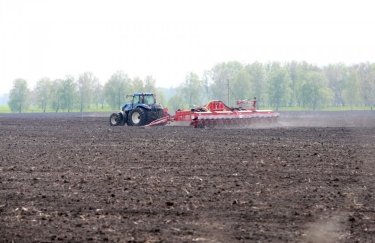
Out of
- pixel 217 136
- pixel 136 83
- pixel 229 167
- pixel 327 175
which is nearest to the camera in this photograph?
pixel 327 175

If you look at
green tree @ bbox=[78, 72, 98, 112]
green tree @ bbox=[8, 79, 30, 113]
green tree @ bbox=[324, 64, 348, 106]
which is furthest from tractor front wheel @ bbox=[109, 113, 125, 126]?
green tree @ bbox=[324, 64, 348, 106]

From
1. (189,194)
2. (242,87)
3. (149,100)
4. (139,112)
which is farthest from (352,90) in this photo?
(189,194)

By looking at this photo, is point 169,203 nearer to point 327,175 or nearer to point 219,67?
point 327,175

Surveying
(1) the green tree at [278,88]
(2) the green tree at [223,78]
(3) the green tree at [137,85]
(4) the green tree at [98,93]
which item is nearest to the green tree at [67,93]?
(3) the green tree at [137,85]

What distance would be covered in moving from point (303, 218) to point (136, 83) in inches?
4106

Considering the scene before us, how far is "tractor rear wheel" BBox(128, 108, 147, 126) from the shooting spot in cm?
3917

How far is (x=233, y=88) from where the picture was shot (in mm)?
107438

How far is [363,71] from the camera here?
4975 inches

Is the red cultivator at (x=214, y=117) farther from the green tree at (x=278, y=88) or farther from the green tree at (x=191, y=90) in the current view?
the green tree at (x=191, y=90)

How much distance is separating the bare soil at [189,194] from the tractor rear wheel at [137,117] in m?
16.3

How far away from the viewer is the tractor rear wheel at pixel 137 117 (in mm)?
39172

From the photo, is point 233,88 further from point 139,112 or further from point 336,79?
point 139,112

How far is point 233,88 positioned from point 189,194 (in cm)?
9540

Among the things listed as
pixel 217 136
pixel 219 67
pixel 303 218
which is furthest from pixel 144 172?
pixel 219 67
